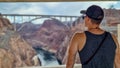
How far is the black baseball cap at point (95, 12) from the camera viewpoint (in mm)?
2537

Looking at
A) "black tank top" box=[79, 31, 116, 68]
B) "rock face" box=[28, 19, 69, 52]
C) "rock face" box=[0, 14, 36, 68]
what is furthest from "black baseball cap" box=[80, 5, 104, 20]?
"rock face" box=[0, 14, 36, 68]

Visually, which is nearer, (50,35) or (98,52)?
(98,52)

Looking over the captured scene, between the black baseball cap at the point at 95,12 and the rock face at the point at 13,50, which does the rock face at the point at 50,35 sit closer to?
the rock face at the point at 13,50

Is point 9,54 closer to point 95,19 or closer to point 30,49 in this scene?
point 30,49

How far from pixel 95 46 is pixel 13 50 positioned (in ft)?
2.27

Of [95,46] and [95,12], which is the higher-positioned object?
[95,12]

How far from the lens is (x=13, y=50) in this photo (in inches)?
107

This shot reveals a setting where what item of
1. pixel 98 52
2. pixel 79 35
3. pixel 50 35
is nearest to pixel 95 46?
pixel 98 52

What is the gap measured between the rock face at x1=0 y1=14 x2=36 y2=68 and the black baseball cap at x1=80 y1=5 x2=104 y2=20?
56 cm

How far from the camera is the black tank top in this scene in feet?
8.27

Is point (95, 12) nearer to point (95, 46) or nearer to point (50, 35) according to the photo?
point (95, 46)

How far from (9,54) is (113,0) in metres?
1.00

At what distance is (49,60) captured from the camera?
106 inches

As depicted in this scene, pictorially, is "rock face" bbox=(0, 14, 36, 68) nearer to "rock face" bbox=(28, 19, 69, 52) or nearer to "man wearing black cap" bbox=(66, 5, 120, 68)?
"rock face" bbox=(28, 19, 69, 52)
